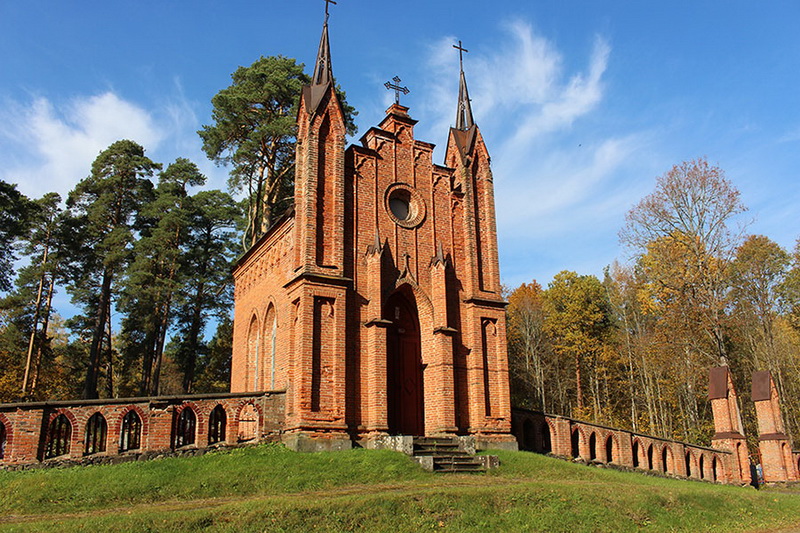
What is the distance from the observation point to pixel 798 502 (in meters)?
15.1

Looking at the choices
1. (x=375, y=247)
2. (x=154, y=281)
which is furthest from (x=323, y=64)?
(x=154, y=281)

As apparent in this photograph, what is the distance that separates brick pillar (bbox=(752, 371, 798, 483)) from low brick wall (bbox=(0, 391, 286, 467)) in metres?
16.8

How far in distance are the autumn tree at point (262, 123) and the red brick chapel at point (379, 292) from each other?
33.3ft

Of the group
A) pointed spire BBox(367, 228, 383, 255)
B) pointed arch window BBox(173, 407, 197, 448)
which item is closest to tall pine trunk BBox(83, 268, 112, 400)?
pointed arch window BBox(173, 407, 197, 448)

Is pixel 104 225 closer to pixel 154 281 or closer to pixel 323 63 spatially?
pixel 154 281

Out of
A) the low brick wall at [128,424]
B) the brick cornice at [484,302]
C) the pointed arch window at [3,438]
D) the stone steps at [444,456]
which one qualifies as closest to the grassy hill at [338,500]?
the stone steps at [444,456]

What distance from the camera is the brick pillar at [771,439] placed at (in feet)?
69.7

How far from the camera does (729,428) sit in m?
21.8

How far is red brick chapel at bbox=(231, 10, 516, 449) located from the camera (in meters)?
16.0

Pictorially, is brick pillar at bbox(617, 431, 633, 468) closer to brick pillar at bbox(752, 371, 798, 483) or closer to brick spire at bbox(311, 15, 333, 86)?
brick pillar at bbox(752, 371, 798, 483)

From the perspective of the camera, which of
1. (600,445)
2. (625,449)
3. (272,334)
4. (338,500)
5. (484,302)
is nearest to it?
(338,500)

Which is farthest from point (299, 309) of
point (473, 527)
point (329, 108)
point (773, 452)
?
point (773, 452)

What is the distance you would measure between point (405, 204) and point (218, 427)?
851 cm

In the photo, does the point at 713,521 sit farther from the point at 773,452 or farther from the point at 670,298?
the point at 670,298
